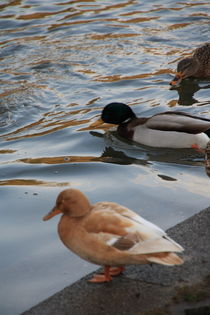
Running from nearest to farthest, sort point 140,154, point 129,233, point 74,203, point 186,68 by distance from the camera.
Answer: point 129,233
point 74,203
point 140,154
point 186,68

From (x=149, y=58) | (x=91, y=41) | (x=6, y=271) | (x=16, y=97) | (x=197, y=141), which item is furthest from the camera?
(x=91, y=41)

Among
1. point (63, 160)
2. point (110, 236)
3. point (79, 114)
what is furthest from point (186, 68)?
point (110, 236)

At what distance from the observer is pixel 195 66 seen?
11.3 m

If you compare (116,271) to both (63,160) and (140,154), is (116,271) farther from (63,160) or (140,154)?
(140,154)

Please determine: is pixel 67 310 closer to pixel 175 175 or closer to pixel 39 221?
pixel 39 221

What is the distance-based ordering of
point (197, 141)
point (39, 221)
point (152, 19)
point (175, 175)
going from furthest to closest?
point (152, 19) < point (197, 141) < point (175, 175) < point (39, 221)

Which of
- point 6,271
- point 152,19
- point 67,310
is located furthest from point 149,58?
point 67,310

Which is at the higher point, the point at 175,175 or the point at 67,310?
the point at 67,310

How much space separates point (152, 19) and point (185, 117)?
6728 millimetres

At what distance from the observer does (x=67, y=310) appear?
12.7 ft

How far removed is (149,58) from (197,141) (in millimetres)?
4431

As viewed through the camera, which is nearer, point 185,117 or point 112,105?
point 185,117

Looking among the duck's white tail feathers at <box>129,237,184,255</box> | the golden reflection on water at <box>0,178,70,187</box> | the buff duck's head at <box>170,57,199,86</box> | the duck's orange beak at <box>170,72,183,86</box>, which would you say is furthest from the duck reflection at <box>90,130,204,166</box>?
the duck's white tail feathers at <box>129,237,184,255</box>

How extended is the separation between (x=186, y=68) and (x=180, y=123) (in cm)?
340
